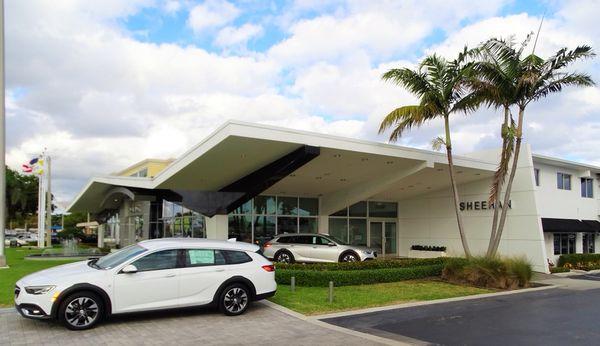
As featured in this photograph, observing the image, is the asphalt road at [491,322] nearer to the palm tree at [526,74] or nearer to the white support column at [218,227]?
the palm tree at [526,74]

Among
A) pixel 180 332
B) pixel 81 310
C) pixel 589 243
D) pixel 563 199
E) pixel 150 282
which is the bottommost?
pixel 180 332

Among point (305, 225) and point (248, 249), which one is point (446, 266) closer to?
point (248, 249)

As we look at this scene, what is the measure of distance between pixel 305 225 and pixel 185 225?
580 cm

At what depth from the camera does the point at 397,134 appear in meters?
17.4

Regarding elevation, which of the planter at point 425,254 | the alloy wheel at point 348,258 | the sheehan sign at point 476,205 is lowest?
the planter at point 425,254

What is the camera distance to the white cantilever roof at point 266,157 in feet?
48.4

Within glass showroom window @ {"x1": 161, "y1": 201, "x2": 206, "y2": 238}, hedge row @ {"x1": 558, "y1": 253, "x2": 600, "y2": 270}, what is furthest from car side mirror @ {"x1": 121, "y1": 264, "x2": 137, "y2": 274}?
hedge row @ {"x1": 558, "y1": 253, "x2": 600, "y2": 270}

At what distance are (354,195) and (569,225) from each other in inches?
404

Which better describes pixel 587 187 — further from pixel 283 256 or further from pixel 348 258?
pixel 283 256

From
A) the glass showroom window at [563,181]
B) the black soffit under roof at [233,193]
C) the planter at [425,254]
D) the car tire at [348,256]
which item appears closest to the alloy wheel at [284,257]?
the car tire at [348,256]

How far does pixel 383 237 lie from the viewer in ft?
89.0

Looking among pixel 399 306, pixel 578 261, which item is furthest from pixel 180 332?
pixel 578 261

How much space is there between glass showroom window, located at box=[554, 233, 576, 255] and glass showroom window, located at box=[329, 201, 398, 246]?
8.04 meters

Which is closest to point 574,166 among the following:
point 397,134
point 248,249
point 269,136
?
point 397,134
